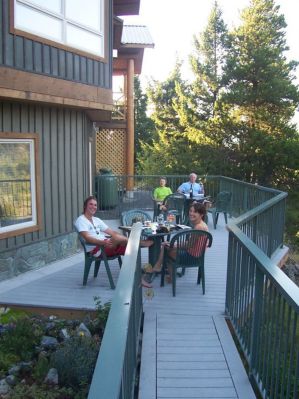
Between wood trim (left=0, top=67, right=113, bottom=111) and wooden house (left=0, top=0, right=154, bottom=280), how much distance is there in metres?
0.01

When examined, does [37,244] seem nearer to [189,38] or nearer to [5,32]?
[5,32]

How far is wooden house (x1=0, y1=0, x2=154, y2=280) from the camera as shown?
20.0 ft

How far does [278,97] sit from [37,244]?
17426 millimetres

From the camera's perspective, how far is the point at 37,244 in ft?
22.4

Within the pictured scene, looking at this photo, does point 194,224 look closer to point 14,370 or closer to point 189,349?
point 189,349

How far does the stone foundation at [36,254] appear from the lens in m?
6.25

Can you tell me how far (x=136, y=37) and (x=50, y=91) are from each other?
29.6 ft

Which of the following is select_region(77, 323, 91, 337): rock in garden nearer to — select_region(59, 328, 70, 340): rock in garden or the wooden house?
select_region(59, 328, 70, 340): rock in garden

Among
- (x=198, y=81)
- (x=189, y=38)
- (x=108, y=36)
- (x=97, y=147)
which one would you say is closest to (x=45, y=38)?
(x=108, y=36)

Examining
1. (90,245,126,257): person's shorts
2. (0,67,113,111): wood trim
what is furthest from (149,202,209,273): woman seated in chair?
(0,67,113,111): wood trim

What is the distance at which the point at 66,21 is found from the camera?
273 inches

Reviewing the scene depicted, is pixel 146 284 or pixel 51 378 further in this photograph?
pixel 146 284

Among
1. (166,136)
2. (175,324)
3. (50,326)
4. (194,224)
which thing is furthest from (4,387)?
(166,136)

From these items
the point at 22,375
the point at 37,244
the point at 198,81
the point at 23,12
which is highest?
the point at 198,81
